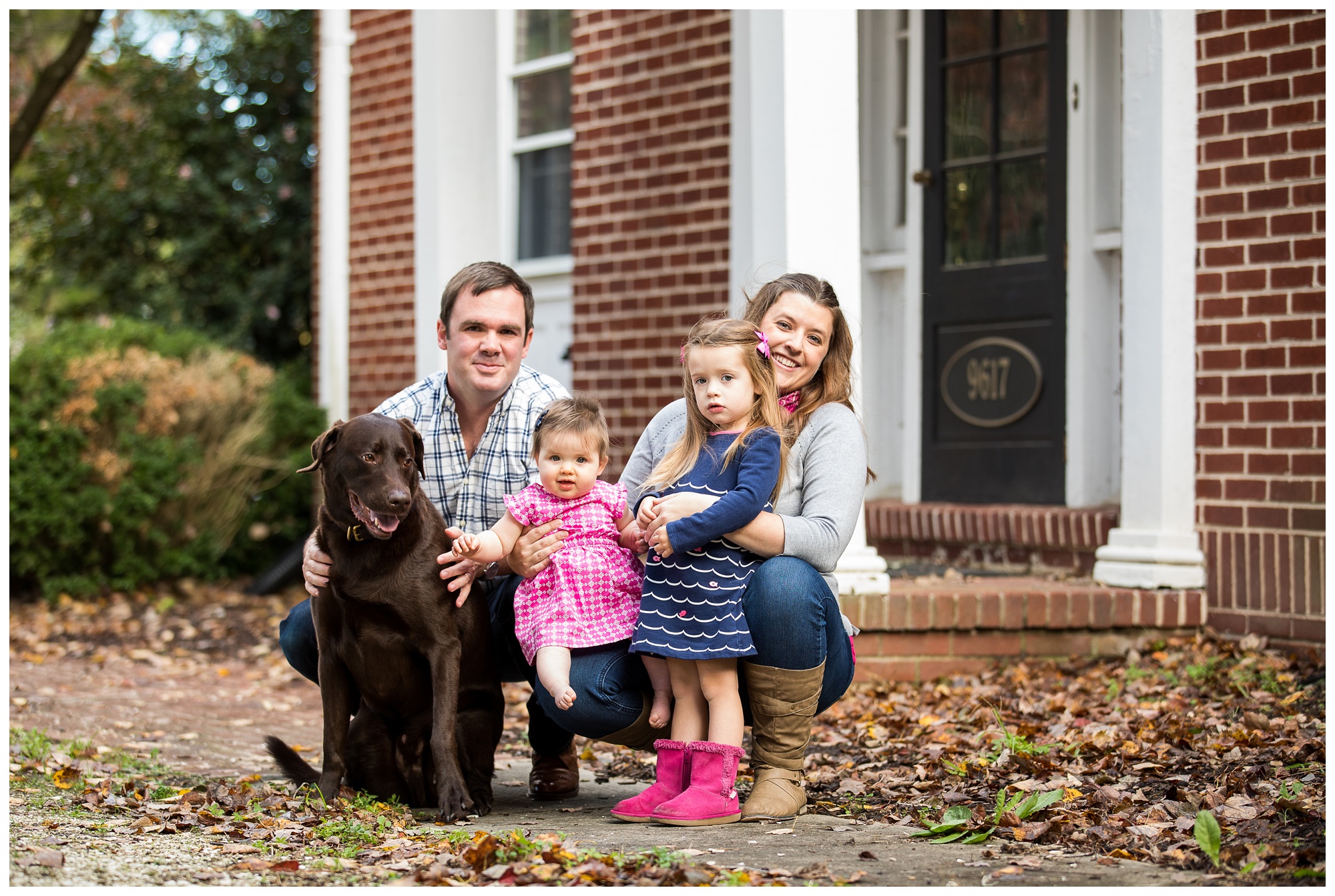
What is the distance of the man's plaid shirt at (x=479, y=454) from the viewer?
12.9 ft

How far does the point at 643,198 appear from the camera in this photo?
735 cm

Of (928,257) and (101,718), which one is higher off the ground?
(928,257)

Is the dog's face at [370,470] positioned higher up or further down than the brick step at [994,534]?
higher up

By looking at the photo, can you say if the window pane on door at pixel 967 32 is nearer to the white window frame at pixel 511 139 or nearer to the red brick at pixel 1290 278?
the red brick at pixel 1290 278

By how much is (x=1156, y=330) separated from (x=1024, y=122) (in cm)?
163

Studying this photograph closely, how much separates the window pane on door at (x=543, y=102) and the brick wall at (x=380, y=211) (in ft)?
2.52

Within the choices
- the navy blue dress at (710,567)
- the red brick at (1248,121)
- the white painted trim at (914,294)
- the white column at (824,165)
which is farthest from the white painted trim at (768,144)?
the red brick at (1248,121)

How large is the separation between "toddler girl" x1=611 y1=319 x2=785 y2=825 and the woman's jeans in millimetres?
71

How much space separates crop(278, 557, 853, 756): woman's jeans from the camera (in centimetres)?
331

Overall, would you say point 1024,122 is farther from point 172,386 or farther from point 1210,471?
point 172,386

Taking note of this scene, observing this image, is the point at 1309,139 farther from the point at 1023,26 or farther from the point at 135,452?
the point at 135,452

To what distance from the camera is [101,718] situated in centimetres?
529

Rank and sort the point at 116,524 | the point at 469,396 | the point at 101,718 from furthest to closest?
the point at 116,524
the point at 101,718
the point at 469,396

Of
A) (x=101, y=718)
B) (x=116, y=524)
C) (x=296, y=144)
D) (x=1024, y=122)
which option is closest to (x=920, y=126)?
(x=1024, y=122)
